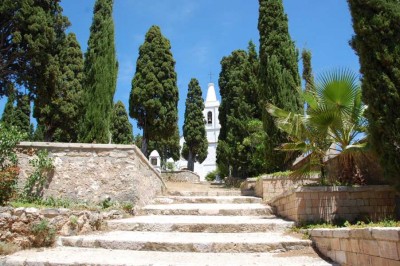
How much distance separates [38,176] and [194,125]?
2453 centimetres

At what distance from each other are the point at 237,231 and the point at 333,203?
68.6 inches

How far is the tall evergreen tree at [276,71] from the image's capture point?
1075cm

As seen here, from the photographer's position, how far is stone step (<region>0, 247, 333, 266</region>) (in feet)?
14.2

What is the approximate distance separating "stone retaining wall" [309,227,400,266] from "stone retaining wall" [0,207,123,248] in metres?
4.13

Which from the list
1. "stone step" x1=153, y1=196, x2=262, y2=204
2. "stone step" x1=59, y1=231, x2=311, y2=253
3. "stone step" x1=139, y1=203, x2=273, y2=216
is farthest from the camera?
"stone step" x1=153, y1=196, x2=262, y2=204

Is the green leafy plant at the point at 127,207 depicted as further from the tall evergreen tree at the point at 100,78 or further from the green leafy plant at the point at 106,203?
the tall evergreen tree at the point at 100,78

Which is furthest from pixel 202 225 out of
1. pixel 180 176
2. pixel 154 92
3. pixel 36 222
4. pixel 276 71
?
pixel 180 176

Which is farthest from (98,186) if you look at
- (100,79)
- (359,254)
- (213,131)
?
(213,131)

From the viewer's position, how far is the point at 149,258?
467cm

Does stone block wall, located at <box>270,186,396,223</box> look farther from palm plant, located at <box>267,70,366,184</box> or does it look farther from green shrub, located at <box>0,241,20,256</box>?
green shrub, located at <box>0,241,20,256</box>

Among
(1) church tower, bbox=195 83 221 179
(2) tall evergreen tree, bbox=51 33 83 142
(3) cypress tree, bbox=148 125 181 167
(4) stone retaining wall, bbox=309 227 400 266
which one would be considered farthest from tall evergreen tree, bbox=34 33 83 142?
(1) church tower, bbox=195 83 221 179

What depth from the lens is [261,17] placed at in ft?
41.4

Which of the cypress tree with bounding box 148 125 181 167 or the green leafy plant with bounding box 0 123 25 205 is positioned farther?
the cypress tree with bounding box 148 125 181 167

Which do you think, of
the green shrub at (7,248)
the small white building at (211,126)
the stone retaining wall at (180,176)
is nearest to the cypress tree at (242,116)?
the stone retaining wall at (180,176)
